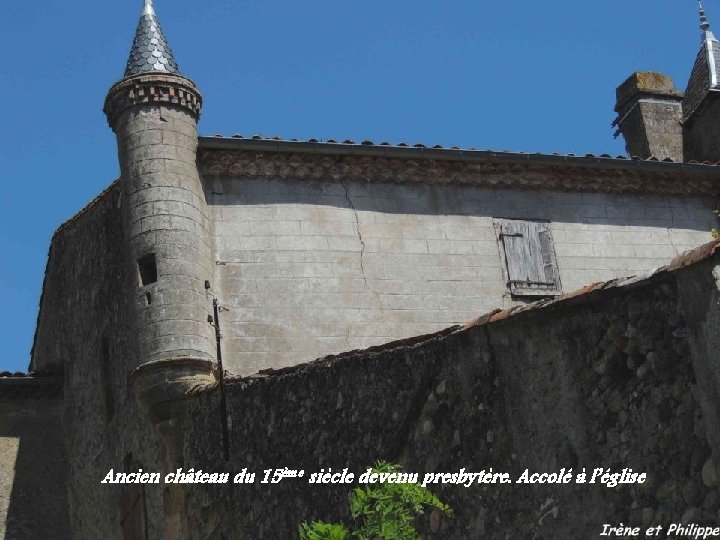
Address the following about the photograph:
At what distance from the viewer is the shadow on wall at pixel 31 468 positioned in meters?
15.9

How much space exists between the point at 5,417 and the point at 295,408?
25.4ft

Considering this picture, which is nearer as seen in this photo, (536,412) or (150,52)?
(536,412)

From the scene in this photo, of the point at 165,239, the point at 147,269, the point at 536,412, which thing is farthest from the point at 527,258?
the point at 536,412

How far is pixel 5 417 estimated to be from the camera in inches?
645

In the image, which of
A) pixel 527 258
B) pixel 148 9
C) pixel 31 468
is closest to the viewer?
pixel 527 258

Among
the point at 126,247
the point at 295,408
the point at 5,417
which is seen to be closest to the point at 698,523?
the point at 295,408

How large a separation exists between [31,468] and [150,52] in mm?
5751

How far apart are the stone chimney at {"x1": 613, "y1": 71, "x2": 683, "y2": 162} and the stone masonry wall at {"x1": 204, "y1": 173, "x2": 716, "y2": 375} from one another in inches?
152

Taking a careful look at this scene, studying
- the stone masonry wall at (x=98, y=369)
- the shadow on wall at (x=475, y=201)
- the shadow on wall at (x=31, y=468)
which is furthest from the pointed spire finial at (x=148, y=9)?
the shadow on wall at (x=31, y=468)

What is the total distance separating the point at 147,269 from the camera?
13.7 meters

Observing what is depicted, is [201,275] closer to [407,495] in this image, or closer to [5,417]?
[5,417]

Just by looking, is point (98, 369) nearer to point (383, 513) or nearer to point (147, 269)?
point (147, 269)

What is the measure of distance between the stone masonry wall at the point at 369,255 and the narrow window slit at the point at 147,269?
0.74 m

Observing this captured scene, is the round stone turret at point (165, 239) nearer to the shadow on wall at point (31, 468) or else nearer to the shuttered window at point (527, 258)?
the shadow on wall at point (31, 468)
